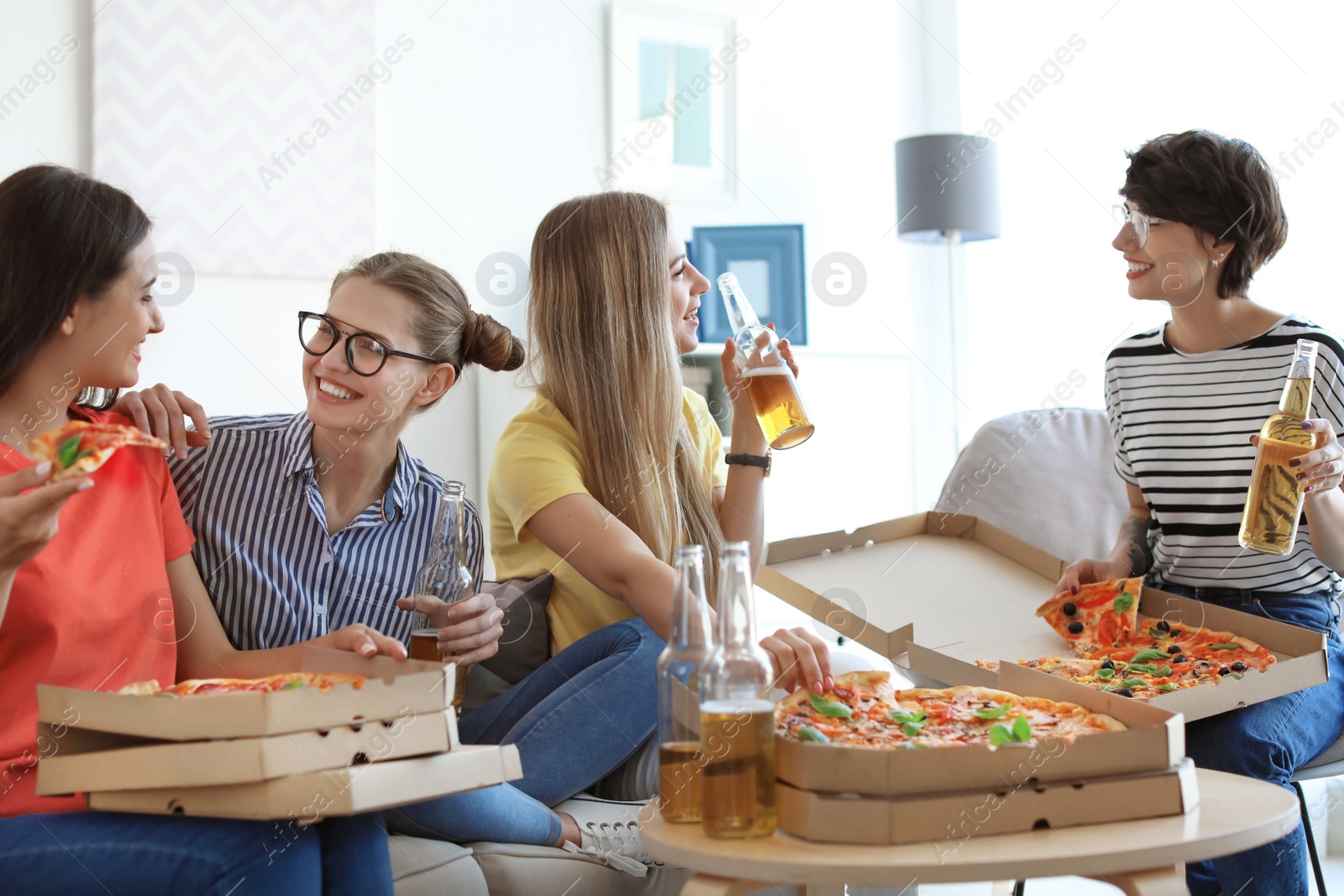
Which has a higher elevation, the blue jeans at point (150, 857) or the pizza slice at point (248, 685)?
the pizza slice at point (248, 685)

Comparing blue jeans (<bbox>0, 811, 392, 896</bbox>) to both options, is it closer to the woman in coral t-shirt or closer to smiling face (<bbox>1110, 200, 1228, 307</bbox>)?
the woman in coral t-shirt

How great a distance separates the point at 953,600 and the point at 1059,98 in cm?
256

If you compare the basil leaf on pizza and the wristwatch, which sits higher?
the wristwatch

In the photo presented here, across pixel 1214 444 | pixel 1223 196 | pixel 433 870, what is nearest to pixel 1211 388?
pixel 1214 444

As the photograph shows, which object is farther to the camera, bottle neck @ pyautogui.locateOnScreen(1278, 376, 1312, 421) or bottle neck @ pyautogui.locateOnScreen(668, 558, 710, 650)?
bottle neck @ pyautogui.locateOnScreen(1278, 376, 1312, 421)

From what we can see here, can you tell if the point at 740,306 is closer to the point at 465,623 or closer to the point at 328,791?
the point at 465,623

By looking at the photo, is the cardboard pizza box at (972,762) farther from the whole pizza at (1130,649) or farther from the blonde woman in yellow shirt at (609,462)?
the blonde woman in yellow shirt at (609,462)

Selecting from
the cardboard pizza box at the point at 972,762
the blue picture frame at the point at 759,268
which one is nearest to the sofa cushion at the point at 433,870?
the cardboard pizza box at the point at 972,762

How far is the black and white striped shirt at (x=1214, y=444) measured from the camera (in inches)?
76.0

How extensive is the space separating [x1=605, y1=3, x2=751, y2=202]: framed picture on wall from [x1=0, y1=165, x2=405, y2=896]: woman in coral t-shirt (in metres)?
2.48

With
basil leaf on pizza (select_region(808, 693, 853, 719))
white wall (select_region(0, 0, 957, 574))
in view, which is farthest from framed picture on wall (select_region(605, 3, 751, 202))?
basil leaf on pizza (select_region(808, 693, 853, 719))

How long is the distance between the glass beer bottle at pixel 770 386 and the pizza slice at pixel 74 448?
97 centimetres

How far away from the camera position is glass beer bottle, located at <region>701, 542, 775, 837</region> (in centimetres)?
103

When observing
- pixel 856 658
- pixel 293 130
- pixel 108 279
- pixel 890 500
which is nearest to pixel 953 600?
pixel 856 658
